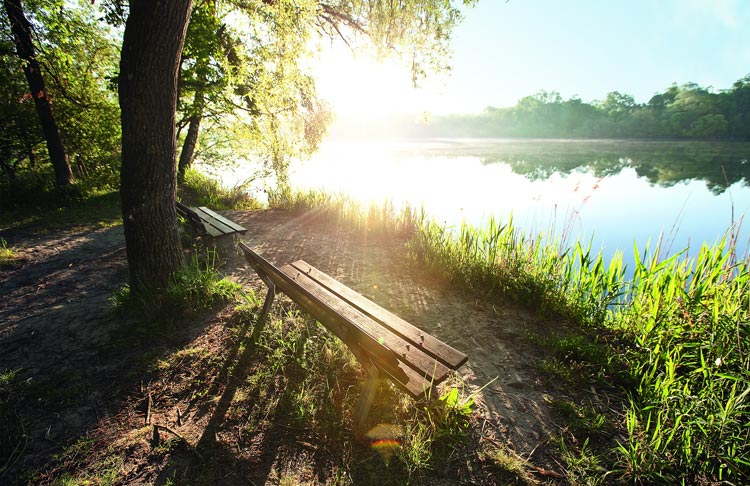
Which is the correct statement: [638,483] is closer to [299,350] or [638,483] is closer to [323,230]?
[299,350]

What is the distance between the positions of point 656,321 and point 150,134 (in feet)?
16.6

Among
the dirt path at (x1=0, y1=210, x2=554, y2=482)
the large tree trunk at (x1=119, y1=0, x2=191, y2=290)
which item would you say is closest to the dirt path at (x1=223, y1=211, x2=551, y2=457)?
the dirt path at (x1=0, y1=210, x2=554, y2=482)

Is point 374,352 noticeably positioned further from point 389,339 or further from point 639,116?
point 639,116

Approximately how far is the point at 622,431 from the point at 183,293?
4.09 meters

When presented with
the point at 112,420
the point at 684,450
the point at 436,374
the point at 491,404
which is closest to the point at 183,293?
the point at 112,420

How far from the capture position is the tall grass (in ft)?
5.94

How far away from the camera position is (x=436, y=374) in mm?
1931

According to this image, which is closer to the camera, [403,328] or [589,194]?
[403,328]

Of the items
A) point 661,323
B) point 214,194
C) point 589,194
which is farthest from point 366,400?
point 214,194

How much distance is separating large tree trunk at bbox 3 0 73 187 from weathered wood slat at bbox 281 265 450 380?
881 cm

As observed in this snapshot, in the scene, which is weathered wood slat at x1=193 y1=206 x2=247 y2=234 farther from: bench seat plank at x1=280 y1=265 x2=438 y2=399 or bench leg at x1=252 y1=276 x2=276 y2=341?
bench seat plank at x1=280 y1=265 x2=438 y2=399

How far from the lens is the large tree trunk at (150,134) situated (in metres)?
2.78

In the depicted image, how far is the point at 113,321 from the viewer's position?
3.13 m

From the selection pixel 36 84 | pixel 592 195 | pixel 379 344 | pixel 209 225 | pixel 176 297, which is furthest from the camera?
pixel 36 84
